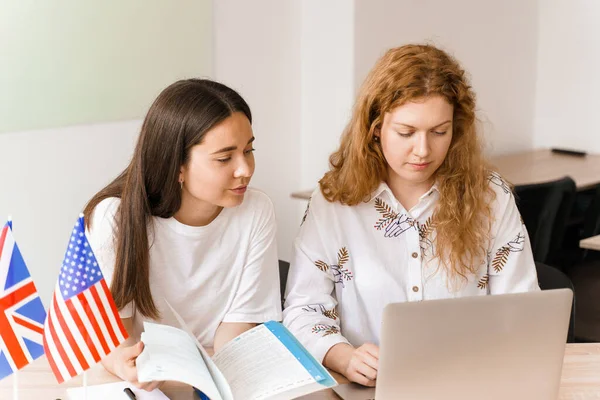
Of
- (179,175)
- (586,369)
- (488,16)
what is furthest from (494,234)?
(488,16)

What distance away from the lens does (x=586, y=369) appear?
182cm

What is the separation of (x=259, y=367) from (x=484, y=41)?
9.52ft

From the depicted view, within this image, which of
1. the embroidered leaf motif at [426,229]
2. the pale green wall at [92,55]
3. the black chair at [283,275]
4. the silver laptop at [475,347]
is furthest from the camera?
the pale green wall at [92,55]

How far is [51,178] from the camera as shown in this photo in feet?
10.2

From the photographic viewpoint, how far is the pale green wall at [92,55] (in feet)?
9.68

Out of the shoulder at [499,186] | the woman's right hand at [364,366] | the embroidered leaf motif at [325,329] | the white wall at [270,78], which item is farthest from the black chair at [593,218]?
the woman's right hand at [364,366]

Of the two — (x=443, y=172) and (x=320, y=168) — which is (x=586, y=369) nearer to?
(x=443, y=172)

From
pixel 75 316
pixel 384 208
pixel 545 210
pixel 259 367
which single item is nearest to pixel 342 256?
pixel 384 208

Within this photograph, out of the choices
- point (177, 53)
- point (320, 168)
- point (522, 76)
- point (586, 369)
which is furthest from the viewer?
point (522, 76)

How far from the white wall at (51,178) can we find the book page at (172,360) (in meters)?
1.59

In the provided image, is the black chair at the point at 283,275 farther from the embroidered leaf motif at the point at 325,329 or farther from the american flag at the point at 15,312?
the american flag at the point at 15,312

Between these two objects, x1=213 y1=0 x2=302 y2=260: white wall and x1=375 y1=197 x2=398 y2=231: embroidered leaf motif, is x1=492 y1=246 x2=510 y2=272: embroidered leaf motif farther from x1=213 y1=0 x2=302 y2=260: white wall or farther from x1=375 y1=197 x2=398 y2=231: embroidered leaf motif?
x1=213 y1=0 x2=302 y2=260: white wall

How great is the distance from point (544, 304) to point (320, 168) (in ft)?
7.93

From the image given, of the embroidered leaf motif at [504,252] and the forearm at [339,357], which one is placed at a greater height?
the embroidered leaf motif at [504,252]
